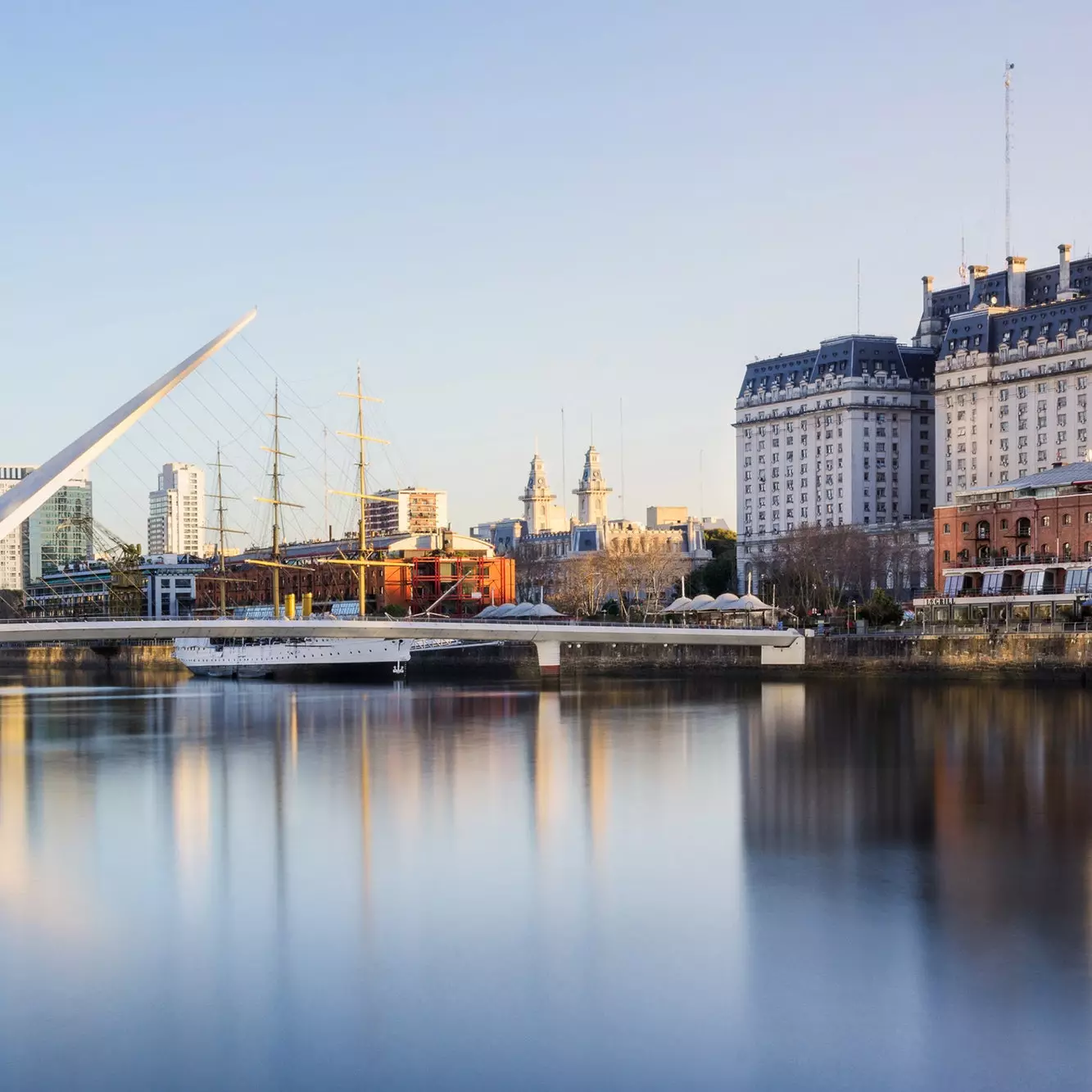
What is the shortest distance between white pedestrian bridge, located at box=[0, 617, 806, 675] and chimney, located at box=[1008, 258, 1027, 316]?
50.8 meters

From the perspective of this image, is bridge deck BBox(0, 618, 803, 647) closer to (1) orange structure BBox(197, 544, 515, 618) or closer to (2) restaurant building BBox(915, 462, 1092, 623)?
(2) restaurant building BBox(915, 462, 1092, 623)

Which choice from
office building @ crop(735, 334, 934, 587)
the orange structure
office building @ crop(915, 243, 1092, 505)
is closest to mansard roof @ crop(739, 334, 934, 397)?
office building @ crop(735, 334, 934, 587)

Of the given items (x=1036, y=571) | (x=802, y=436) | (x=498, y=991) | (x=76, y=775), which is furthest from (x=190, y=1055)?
(x=802, y=436)

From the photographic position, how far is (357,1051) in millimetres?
12070

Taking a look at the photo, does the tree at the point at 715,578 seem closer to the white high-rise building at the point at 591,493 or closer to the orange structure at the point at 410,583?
the orange structure at the point at 410,583

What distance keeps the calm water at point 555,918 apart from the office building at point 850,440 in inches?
3066

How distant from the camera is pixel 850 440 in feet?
360

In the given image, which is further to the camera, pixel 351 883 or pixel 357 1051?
pixel 351 883

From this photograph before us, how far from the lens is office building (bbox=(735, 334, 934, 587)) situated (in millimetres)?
110188

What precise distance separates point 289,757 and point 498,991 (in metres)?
21.1

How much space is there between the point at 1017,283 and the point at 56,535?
375 feet

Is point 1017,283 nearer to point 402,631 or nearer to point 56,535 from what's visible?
point 402,631

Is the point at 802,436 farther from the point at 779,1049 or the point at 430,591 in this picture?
the point at 779,1049

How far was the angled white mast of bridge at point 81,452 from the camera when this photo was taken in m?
35.3
